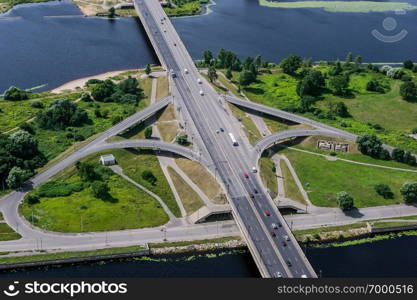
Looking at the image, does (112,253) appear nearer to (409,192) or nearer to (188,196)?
(188,196)

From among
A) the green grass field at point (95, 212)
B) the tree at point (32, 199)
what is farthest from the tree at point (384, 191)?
the tree at point (32, 199)

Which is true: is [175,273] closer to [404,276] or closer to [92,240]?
[92,240]

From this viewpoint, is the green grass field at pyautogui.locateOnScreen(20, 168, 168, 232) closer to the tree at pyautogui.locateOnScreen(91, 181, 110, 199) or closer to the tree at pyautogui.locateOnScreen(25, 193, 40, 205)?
the tree at pyautogui.locateOnScreen(25, 193, 40, 205)

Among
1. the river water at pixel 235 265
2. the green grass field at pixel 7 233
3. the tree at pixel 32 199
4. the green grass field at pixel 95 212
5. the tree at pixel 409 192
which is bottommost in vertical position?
the river water at pixel 235 265

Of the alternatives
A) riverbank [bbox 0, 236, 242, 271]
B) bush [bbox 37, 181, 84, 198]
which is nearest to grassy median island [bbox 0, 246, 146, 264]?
riverbank [bbox 0, 236, 242, 271]

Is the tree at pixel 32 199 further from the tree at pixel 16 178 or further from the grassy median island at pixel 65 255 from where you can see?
the grassy median island at pixel 65 255

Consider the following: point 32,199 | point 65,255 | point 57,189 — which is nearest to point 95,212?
point 57,189
